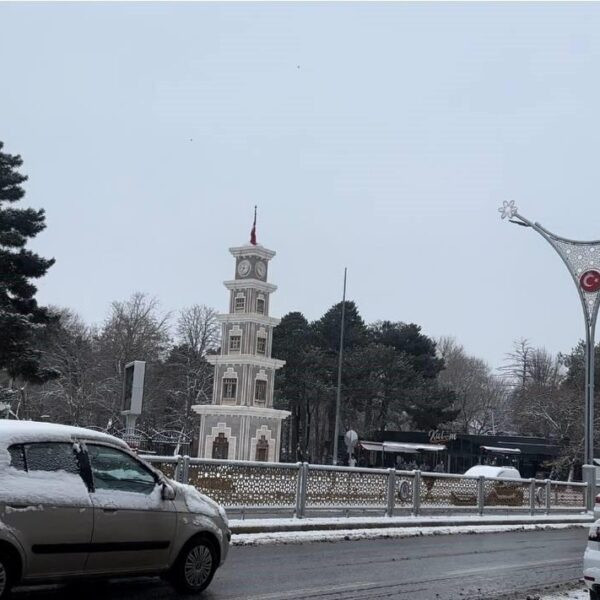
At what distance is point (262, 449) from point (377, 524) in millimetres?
33934

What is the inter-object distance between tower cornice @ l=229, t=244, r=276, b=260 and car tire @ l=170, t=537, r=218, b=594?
43.2 metres

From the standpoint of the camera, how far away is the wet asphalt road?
8.34 metres

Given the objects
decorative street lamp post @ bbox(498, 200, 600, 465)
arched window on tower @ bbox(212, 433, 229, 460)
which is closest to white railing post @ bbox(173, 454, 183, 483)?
decorative street lamp post @ bbox(498, 200, 600, 465)

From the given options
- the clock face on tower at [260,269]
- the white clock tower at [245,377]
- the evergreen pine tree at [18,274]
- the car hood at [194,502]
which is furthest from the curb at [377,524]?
the clock face on tower at [260,269]

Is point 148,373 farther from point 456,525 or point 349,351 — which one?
point 456,525

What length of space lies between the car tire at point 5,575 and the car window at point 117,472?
1067 millimetres

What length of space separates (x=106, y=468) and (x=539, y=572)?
7311 mm

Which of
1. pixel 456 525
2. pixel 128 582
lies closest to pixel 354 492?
pixel 456 525

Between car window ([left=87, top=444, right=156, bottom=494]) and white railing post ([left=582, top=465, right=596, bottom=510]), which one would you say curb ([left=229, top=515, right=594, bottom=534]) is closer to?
white railing post ([left=582, top=465, right=596, bottom=510])

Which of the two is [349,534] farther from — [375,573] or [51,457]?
[51,457]

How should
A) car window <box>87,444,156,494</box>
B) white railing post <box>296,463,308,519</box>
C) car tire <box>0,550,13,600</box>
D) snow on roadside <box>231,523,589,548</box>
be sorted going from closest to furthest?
1. car tire <box>0,550,13,600</box>
2. car window <box>87,444,156,494</box>
3. snow on roadside <box>231,523,589,548</box>
4. white railing post <box>296,463,308,519</box>

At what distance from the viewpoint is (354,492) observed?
18.2m

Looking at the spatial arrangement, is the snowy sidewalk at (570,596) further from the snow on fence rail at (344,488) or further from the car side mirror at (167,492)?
the snow on fence rail at (344,488)

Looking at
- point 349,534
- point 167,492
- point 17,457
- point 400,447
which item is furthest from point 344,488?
point 400,447
